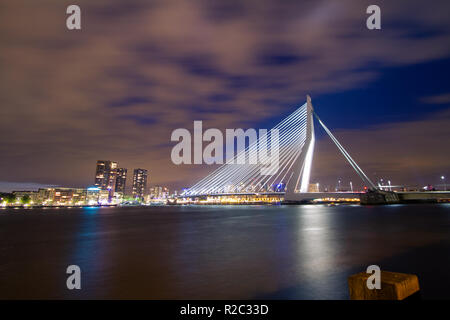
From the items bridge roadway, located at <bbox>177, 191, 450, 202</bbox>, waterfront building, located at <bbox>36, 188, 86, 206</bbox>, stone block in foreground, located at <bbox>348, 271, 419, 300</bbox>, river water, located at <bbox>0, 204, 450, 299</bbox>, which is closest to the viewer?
stone block in foreground, located at <bbox>348, 271, 419, 300</bbox>

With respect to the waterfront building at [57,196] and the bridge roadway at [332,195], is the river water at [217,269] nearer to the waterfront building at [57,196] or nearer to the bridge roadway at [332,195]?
the bridge roadway at [332,195]

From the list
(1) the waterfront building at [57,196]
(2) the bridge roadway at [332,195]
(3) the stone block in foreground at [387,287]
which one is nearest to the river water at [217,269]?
(3) the stone block in foreground at [387,287]

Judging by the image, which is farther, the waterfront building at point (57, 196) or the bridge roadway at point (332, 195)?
the waterfront building at point (57, 196)

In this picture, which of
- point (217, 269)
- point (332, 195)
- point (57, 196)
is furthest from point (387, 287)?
point (57, 196)

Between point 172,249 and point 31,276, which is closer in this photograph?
point 31,276

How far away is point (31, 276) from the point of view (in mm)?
9164

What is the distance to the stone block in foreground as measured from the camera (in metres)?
3.05

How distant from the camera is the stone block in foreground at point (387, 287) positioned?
10.0 ft

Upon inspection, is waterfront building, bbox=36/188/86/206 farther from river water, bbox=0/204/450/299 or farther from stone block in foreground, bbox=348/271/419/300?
stone block in foreground, bbox=348/271/419/300

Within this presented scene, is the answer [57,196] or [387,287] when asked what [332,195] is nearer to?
[387,287]

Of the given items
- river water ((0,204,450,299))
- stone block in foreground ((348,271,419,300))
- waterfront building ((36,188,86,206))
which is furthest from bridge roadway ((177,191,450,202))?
waterfront building ((36,188,86,206))
